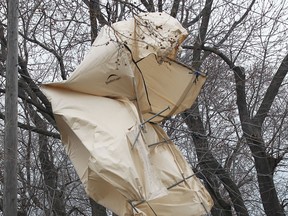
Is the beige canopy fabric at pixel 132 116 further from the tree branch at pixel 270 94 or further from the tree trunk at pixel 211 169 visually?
the tree branch at pixel 270 94

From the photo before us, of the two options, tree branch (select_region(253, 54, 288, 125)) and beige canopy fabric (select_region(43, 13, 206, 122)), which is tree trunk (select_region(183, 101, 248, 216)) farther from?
beige canopy fabric (select_region(43, 13, 206, 122))

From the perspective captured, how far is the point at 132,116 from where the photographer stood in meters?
5.95

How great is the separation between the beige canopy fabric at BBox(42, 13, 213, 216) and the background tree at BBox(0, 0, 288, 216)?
9.32 ft

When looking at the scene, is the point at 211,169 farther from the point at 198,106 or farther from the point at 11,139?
the point at 11,139

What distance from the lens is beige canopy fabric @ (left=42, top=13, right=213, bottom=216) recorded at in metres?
5.39

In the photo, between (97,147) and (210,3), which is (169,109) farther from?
(210,3)

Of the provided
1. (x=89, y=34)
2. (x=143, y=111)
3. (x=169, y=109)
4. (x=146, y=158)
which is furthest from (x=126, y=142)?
(x=89, y=34)

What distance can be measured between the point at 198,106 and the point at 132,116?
17.8 feet

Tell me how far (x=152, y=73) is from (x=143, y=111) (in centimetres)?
49

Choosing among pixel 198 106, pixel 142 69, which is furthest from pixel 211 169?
pixel 142 69

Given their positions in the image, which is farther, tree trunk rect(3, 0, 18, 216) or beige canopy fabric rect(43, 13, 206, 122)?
tree trunk rect(3, 0, 18, 216)

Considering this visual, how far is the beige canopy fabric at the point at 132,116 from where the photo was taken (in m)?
5.39

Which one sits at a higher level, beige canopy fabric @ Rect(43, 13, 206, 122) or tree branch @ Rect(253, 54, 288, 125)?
tree branch @ Rect(253, 54, 288, 125)

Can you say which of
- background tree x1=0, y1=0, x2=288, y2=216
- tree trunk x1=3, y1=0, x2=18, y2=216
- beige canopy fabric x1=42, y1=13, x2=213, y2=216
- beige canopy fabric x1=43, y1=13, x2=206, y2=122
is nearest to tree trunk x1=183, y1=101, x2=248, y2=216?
background tree x1=0, y1=0, x2=288, y2=216
